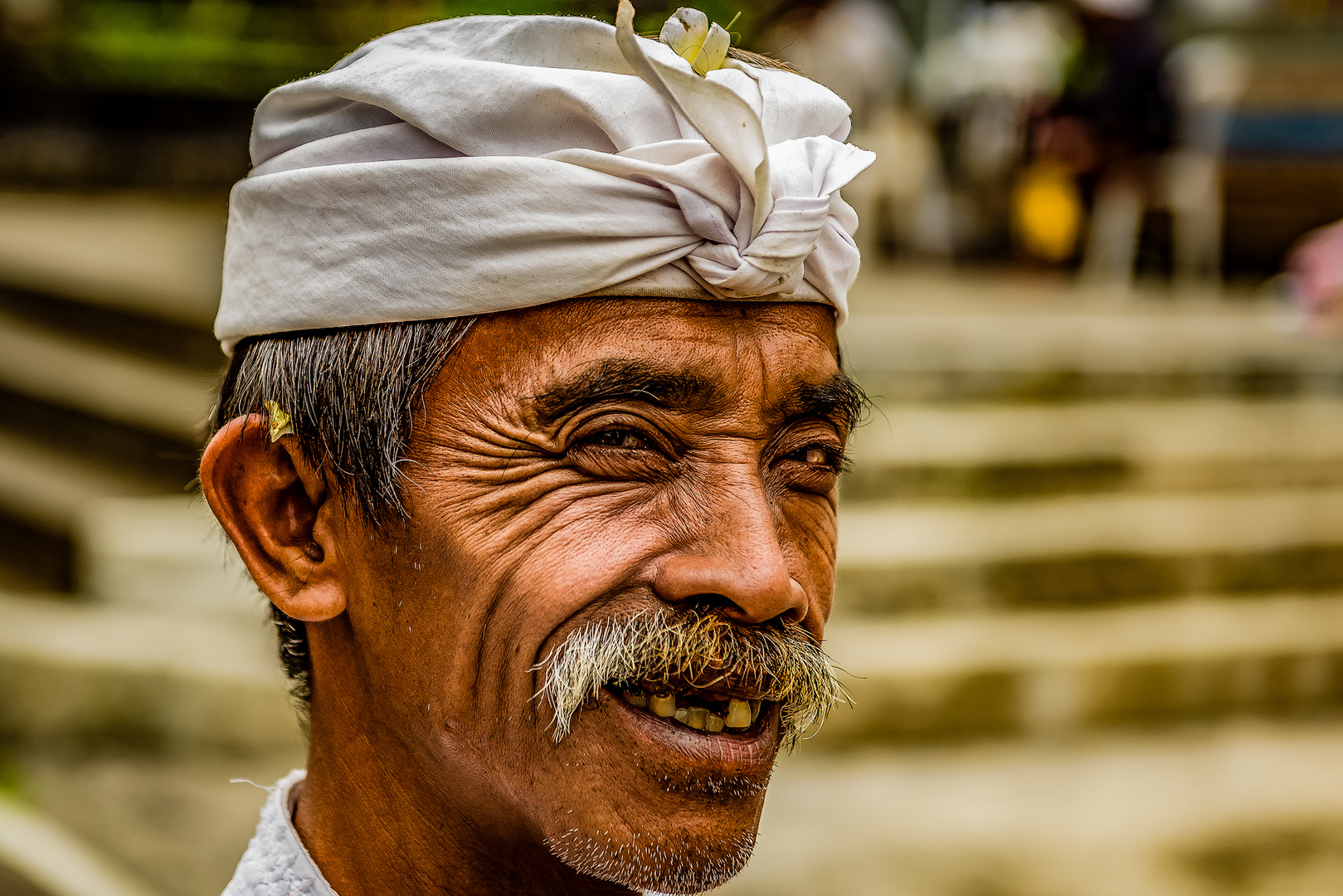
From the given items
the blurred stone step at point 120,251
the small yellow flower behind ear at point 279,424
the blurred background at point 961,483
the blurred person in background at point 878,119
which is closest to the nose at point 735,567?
the small yellow flower behind ear at point 279,424

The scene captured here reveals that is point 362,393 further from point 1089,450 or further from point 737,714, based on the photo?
point 1089,450

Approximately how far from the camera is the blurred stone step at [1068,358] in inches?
277

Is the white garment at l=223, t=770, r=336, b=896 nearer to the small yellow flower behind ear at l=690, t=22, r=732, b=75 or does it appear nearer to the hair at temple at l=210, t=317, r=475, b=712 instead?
the hair at temple at l=210, t=317, r=475, b=712

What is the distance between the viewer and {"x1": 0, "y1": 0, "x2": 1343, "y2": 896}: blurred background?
5.23 m

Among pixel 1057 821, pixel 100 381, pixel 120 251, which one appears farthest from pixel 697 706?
pixel 120 251

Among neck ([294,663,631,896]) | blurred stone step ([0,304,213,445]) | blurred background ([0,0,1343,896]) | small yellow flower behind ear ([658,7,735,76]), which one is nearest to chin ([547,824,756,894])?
neck ([294,663,631,896])

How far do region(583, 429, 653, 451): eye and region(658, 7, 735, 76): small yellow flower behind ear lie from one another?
47 cm

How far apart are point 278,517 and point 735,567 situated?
0.63m

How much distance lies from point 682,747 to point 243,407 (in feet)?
2.51

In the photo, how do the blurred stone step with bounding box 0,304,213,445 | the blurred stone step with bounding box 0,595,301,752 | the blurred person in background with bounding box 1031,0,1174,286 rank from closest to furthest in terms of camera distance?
the blurred stone step with bounding box 0,595,301,752
the blurred stone step with bounding box 0,304,213,445
the blurred person in background with bounding box 1031,0,1174,286

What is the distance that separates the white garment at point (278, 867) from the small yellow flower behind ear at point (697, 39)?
117 cm

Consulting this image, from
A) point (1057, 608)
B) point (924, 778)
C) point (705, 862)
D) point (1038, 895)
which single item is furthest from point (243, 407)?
point (1057, 608)

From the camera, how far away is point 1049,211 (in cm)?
1091

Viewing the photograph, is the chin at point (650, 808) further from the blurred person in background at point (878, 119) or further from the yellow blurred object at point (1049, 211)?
the yellow blurred object at point (1049, 211)
